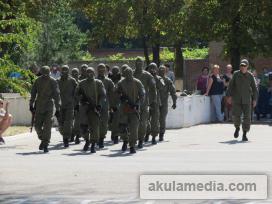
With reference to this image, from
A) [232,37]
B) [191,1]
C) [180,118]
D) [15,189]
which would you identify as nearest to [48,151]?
[15,189]

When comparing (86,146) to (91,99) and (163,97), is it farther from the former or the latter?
(163,97)

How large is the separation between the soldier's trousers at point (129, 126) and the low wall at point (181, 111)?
8697 millimetres

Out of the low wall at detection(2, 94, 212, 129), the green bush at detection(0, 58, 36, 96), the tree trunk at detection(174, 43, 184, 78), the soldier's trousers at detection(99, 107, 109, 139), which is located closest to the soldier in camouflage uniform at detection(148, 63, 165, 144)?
the soldier's trousers at detection(99, 107, 109, 139)

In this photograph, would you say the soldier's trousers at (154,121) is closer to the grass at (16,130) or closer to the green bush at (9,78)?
the green bush at (9,78)

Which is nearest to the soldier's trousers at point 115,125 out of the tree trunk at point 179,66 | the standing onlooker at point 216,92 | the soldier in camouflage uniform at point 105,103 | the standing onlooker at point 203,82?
the soldier in camouflage uniform at point 105,103

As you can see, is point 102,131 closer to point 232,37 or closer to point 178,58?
point 232,37

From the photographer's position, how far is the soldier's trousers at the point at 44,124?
73.9 ft

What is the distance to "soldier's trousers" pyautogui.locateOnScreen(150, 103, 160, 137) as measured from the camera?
24.9m

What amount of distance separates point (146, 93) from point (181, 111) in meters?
6.78

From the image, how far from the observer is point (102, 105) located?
23.0m

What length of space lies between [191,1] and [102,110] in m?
19.9

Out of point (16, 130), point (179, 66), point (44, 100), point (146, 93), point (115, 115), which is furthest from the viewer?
point (179, 66)

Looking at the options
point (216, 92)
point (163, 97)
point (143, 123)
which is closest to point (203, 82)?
point (216, 92)

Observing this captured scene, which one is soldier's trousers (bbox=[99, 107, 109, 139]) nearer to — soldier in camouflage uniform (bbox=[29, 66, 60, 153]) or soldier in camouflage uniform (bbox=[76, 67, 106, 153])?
soldier in camouflage uniform (bbox=[76, 67, 106, 153])
